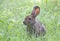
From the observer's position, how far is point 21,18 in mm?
5172

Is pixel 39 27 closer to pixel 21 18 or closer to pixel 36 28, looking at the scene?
pixel 36 28

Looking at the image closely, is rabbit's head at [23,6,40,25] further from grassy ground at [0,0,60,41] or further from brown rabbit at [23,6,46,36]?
grassy ground at [0,0,60,41]

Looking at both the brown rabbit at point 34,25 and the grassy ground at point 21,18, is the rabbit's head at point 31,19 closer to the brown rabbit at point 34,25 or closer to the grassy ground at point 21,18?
the brown rabbit at point 34,25

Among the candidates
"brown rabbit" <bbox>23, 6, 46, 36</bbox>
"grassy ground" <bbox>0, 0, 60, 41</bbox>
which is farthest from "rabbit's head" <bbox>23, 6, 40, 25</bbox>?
"grassy ground" <bbox>0, 0, 60, 41</bbox>

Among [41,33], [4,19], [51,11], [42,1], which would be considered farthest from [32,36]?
[42,1]

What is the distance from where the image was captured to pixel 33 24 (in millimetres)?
4812

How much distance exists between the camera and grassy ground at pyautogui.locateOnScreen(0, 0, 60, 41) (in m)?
4.40

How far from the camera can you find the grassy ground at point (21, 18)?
4402mm

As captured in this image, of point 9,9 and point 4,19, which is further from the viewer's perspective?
point 9,9

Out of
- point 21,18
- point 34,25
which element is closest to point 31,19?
point 34,25

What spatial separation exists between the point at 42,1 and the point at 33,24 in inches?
55.0

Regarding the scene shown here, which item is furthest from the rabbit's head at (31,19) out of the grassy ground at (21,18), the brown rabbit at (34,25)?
the grassy ground at (21,18)

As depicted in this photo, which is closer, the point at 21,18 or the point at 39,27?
the point at 39,27

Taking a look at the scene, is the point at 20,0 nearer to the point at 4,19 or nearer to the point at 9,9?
the point at 9,9
